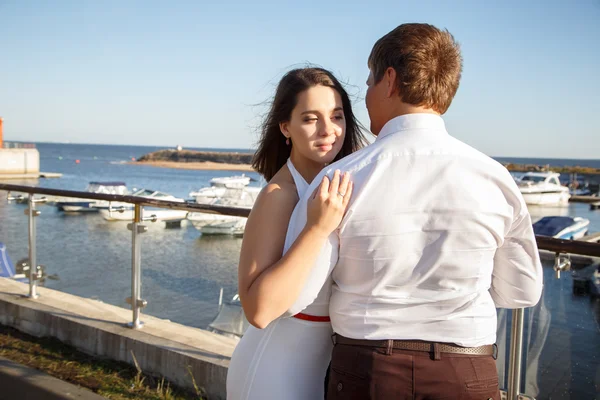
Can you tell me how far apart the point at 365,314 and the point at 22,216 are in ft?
16.4

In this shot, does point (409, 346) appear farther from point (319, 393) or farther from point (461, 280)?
point (319, 393)

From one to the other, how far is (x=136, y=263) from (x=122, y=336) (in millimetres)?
640

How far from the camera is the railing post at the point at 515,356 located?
260 centimetres

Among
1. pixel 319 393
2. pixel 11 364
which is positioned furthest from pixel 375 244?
pixel 11 364

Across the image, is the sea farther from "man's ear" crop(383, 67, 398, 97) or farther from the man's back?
"man's ear" crop(383, 67, 398, 97)

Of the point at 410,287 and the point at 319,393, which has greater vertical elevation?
the point at 410,287

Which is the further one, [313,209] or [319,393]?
[319,393]

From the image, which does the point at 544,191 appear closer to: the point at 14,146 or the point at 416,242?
the point at 416,242

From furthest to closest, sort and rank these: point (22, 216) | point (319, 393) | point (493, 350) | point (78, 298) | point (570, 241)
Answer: point (22, 216) < point (78, 298) < point (570, 241) < point (319, 393) < point (493, 350)

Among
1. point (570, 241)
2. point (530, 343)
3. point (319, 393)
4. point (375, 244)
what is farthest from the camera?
point (530, 343)

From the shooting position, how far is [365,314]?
1442mm

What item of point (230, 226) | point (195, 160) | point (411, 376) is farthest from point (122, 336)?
point (195, 160)

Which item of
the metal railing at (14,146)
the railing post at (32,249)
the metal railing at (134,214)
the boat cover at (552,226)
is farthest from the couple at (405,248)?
the metal railing at (14,146)

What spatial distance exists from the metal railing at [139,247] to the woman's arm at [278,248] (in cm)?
126
